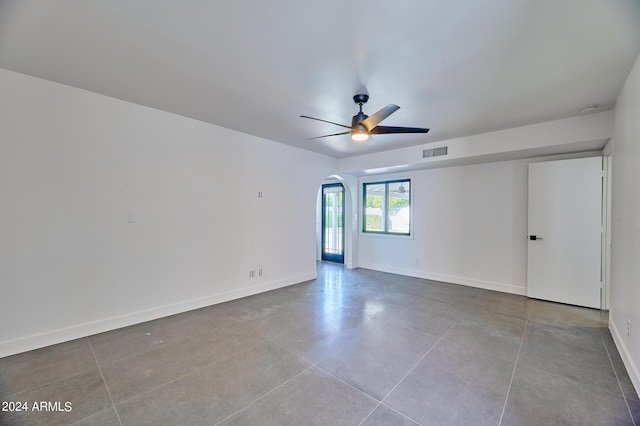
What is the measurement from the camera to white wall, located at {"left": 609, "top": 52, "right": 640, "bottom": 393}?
2177 millimetres

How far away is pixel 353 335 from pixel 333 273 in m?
3.12

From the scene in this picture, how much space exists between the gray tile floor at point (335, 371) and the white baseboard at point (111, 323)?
3.9 inches

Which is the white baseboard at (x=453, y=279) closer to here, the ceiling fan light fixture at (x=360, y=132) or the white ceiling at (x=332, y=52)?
the white ceiling at (x=332, y=52)

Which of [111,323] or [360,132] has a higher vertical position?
[360,132]

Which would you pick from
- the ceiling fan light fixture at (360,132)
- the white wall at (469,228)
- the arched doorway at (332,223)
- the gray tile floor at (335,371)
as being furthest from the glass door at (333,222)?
the ceiling fan light fixture at (360,132)

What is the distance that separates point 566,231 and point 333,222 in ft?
15.7

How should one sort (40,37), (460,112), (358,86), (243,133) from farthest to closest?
1. (243,133)
2. (460,112)
3. (358,86)
4. (40,37)

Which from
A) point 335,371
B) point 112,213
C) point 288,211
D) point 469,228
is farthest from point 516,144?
point 112,213

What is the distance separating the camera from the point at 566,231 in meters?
4.13

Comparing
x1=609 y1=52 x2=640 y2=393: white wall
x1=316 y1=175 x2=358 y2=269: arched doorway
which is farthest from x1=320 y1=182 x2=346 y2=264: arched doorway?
x1=609 y1=52 x2=640 y2=393: white wall

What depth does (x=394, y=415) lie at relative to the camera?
1869mm

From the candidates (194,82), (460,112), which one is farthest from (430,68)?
(194,82)

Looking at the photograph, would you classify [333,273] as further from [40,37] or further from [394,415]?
[40,37]

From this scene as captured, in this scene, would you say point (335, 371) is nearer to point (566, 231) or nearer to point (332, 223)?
point (566, 231)
